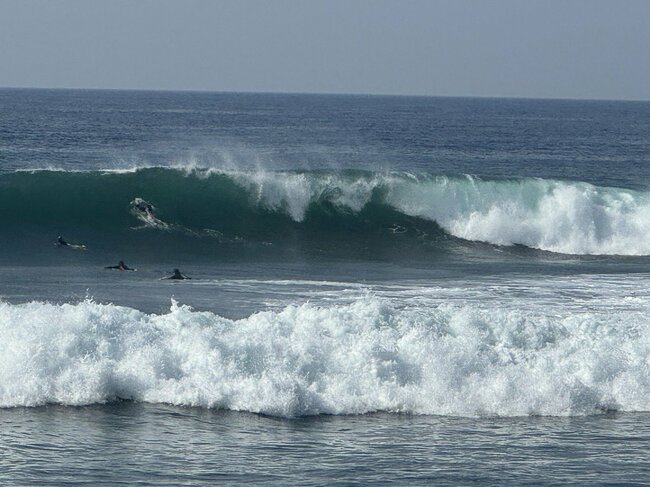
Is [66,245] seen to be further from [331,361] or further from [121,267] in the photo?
[331,361]

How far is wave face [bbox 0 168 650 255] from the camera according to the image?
98.4ft

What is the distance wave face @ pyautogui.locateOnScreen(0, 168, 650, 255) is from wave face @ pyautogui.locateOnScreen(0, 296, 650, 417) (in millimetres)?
12283

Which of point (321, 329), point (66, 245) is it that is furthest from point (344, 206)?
point (321, 329)

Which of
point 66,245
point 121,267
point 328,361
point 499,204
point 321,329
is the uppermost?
point 499,204

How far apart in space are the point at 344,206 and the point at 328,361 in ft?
53.9

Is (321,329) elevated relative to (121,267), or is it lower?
lower

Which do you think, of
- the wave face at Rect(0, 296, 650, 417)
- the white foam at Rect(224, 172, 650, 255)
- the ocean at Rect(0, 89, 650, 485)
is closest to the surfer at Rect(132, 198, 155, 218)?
the ocean at Rect(0, 89, 650, 485)

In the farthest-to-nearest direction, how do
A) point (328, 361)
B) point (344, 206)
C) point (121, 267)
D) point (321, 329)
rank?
1. point (344, 206)
2. point (121, 267)
3. point (321, 329)
4. point (328, 361)

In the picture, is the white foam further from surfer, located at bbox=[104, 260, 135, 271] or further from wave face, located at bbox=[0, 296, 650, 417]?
wave face, located at bbox=[0, 296, 650, 417]

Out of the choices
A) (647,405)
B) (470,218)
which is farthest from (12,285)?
(470,218)

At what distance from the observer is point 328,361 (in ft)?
52.6

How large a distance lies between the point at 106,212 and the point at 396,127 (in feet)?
187

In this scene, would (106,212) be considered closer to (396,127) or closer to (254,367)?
(254,367)

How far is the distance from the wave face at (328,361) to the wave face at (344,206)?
1228 cm
